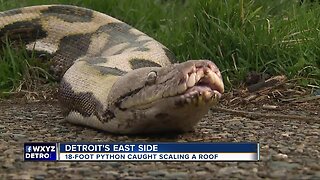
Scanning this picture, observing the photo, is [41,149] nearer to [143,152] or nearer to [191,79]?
[143,152]

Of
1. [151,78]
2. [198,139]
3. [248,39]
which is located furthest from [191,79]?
[248,39]

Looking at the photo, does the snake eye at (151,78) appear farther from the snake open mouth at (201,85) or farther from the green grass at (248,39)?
the green grass at (248,39)

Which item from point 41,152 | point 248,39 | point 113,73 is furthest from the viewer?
point 248,39

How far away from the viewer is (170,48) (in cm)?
609

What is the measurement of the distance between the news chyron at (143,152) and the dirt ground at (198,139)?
0.19 feet

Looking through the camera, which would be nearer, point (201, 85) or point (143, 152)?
point (143, 152)

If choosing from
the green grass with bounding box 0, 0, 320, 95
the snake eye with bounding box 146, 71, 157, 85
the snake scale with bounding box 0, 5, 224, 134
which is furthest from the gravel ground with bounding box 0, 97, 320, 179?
the green grass with bounding box 0, 0, 320, 95

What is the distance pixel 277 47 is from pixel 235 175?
2652 millimetres

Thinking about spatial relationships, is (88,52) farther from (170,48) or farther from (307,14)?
(307,14)

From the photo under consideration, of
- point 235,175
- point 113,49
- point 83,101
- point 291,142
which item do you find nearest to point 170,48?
point 113,49

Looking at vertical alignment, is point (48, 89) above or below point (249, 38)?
below

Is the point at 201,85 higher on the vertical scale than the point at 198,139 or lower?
higher

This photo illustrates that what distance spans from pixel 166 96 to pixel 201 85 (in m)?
0.19

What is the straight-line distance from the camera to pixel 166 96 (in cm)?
365
